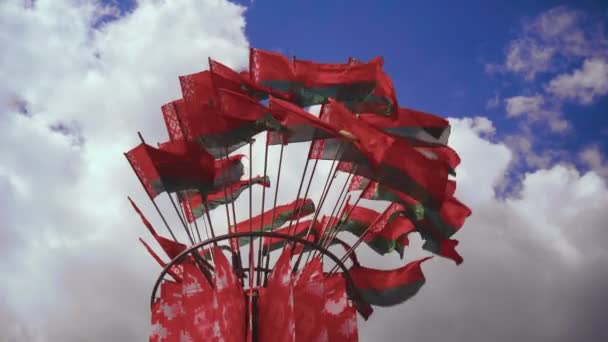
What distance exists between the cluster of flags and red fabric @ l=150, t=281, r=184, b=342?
0.6 inches

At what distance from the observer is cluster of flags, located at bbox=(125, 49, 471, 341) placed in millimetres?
8336

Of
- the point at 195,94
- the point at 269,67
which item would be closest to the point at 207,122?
the point at 195,94

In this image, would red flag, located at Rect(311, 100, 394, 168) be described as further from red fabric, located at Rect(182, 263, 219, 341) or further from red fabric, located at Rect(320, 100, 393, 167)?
red fabric, located at Rect(182, 263, 219, 341)

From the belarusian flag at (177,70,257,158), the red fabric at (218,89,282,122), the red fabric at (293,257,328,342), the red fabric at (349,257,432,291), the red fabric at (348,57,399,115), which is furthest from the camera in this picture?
the red fabric at (349,257,432,291)

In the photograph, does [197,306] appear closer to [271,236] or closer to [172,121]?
[271,236]

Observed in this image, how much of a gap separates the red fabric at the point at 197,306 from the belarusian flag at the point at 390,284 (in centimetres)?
367

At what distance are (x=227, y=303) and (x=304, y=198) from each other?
2.48 meters

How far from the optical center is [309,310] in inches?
328

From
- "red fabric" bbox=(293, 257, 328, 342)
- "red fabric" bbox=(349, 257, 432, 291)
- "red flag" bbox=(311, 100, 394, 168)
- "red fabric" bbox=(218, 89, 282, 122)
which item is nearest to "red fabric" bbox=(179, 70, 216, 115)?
"red fabric" bbox=(218, 89, 282, 122)

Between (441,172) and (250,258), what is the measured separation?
3.45 meters

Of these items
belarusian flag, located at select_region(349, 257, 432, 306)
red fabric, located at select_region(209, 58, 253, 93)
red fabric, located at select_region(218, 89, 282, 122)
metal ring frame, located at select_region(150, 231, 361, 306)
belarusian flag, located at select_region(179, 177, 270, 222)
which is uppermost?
red fabric, located at select_region(209, 58, 253, 93)

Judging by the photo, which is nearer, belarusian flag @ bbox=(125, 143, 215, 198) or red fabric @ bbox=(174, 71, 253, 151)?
belarusian flag @ bbox=(125, 143, 215, 198)

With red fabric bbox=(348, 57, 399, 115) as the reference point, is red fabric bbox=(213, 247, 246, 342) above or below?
below

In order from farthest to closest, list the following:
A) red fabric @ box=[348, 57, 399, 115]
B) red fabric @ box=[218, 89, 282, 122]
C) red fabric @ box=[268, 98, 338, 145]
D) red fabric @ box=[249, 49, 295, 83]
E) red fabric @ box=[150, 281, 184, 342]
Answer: red fabric @ box=[249, 49, 295, 83] < red fabric @ box=[348, 57, 399, 115] < red fabric @ box=[218, 89, 282, 122] < red fabric @ box=[268, 98, 338, 145] < red fabric @ box=[150, 281, 184, 342]
